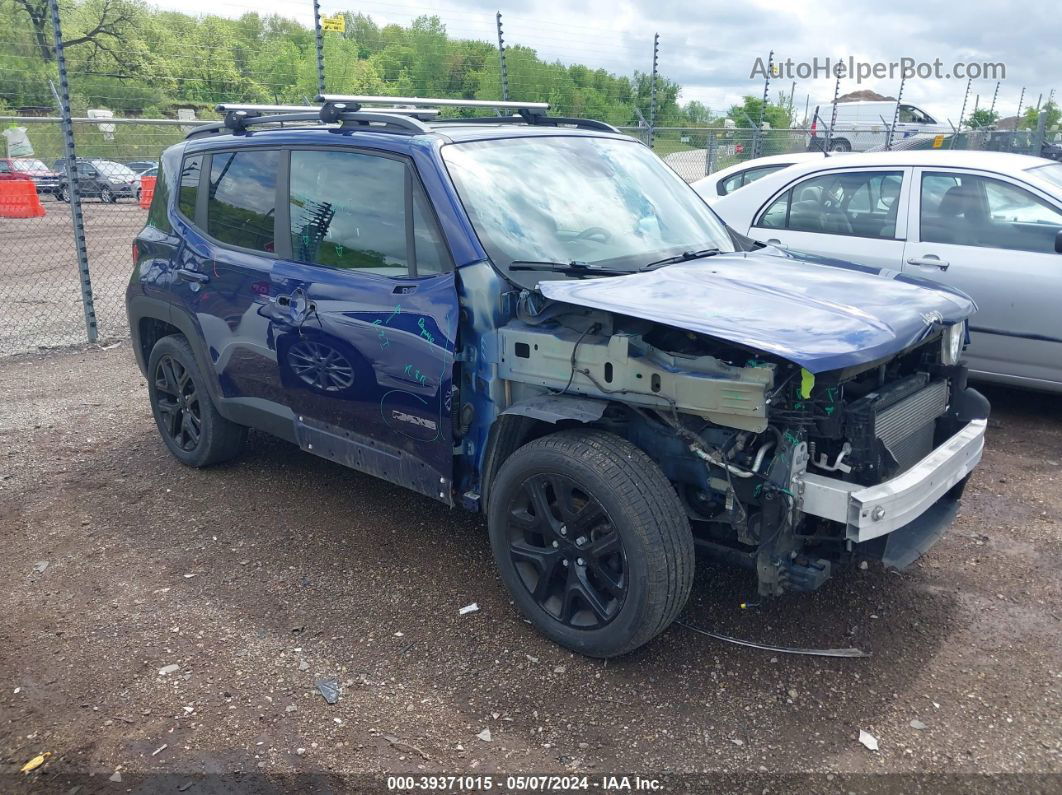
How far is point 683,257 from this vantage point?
386 cm

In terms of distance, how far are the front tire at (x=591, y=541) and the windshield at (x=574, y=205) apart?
80 cm

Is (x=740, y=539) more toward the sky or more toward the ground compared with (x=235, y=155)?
more toward the ground

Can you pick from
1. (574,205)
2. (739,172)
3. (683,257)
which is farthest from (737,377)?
(739,172)

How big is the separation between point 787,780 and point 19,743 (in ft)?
8.39

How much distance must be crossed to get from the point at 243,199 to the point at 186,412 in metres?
1.42

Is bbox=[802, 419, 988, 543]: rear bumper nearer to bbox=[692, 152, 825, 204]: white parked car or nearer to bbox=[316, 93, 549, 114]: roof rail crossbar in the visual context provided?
bbox=[316, 93, 549, 114]: roof rail crossbar

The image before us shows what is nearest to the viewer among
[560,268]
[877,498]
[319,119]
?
[877,498]

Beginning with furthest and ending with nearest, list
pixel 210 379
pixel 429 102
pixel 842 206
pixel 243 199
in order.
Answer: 1. pixel 842 206
2. pixel 210 379
3. pixel 429 102
4. pixel 243 199

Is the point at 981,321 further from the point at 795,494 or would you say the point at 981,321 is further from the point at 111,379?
the point at 111,379

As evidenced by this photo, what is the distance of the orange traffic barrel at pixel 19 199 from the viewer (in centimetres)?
1988

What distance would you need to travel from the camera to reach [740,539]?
3049mm

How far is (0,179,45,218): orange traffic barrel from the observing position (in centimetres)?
1988

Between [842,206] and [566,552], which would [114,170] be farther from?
[566,552]

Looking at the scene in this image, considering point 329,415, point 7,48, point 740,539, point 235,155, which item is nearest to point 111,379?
point 235,155
